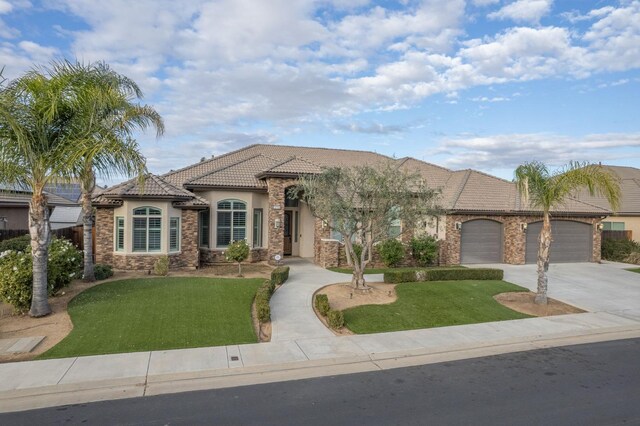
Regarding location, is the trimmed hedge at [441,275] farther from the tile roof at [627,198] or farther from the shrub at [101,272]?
the tile roof at [627,198]

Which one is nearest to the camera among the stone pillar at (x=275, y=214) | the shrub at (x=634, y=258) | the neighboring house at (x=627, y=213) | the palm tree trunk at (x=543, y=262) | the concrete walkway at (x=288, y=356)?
the concrete walkway at (x=288, y=356)

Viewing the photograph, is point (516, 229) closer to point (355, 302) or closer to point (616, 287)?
point (616, 287)

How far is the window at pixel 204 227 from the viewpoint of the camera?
1997cm

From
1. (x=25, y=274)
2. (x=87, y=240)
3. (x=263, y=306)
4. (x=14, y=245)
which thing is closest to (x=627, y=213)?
(x=263, y=306)

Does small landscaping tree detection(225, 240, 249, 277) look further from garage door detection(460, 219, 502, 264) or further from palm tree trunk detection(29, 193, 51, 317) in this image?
garage door detection(460, 219, 502, 264)

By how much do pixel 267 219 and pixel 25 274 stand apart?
10874mm

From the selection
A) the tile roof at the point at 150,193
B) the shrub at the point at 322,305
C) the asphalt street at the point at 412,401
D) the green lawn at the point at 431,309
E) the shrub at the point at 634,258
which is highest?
the tile roof at the point at 150,193

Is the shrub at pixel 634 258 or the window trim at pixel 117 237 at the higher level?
the window trim at pixel 117 237

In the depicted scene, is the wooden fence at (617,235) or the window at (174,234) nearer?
the window at (174,234)

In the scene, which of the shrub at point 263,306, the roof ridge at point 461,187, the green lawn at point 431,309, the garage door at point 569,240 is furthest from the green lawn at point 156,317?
the garage door at point 569,240

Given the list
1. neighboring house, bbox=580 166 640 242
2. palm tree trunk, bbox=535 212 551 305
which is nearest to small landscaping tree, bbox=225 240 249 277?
palm tree trunk, bbox=535 212 551 305

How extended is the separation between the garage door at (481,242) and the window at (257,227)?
10.2 m

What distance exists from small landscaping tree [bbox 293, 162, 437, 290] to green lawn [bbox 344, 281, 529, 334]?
73.4 inches

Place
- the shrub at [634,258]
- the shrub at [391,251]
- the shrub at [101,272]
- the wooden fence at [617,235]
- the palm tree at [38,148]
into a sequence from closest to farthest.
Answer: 1. the palm tree at [38,148]
2. the shrub at [101,272]
3. the shrub at [391,251]
4. the shrub at [634,258]
5. the wooden fence at [617,235]
